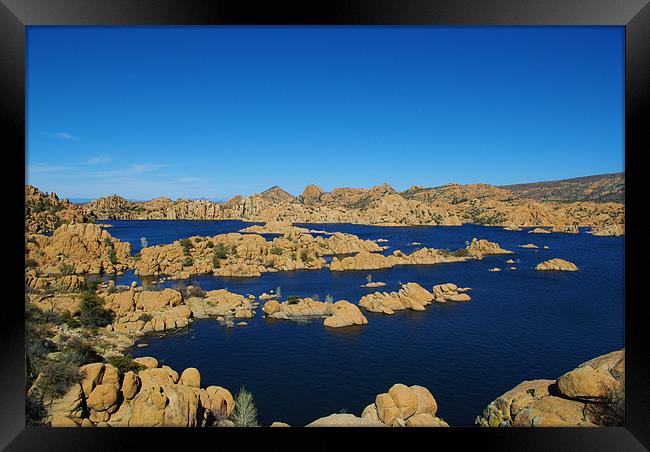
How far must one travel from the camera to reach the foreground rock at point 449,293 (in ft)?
59.3

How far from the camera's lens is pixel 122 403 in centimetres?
514

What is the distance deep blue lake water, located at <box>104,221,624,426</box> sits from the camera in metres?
9.14

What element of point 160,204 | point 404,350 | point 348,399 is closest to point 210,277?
point 404,350

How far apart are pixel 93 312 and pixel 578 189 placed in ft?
113

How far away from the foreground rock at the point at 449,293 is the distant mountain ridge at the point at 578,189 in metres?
16.3

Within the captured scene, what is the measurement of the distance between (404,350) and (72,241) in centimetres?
1887

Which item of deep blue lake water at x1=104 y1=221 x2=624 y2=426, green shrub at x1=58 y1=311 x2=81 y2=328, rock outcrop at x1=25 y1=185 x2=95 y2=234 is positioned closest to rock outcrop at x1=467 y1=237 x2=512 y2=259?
deep blue lake water at x1=104 y1=221 x2=624 y2=426

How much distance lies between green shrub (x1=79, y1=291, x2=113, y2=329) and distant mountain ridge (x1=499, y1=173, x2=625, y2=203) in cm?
3011

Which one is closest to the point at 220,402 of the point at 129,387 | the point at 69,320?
the point at 129,387

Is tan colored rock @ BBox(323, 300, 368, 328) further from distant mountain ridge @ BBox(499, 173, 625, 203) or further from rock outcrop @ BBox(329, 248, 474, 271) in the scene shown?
distant mountain ridge @ BBox(499, 173, 625, 203)
